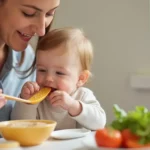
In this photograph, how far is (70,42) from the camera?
4.41 feet

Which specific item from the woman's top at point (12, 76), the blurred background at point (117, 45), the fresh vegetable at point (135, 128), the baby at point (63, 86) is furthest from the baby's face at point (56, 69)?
the blurred background at point (117, 45)

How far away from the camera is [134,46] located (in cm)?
182

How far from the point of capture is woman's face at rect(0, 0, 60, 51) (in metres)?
1.29

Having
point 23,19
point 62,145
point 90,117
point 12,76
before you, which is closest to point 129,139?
point 62,145

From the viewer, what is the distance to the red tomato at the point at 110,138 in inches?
33.4

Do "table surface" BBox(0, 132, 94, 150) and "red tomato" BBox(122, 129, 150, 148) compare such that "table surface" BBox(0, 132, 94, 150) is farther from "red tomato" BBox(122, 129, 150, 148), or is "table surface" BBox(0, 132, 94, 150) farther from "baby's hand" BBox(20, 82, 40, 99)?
"baby's hand" BBox(20, 82, 40, 99)

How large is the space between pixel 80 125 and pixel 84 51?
0.81 ft

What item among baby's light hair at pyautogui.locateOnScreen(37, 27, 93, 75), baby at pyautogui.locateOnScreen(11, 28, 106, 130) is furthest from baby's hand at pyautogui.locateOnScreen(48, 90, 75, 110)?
baby's light hair at pyautogui.locateOnScreen(37, 27, 93, 75)

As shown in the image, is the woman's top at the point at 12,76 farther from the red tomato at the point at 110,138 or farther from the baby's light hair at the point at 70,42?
the red tomato at the point at 110,138

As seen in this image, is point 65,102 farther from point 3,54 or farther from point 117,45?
point 117,45

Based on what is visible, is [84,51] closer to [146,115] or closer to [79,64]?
[79,64]

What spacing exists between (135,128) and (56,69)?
495mm

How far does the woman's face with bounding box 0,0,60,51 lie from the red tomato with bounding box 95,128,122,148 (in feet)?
1.73

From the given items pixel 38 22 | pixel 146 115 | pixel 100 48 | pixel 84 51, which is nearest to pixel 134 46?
pixel 100 48
